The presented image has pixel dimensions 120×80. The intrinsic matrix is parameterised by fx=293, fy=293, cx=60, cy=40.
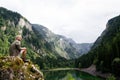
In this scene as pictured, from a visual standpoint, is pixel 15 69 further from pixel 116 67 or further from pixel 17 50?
pixel 116 67

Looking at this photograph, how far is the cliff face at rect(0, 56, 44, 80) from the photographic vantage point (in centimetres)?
2506

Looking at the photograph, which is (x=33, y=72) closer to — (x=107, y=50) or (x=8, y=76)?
(x=8, y=76)

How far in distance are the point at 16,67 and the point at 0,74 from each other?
4.88 ft

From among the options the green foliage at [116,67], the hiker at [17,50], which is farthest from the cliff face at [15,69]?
the green foliage at [116,67]

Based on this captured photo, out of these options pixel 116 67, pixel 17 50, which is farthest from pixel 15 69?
pixel 116 67

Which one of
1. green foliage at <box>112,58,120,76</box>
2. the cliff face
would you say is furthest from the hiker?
green foliage at <box>112,58,120,76</box>

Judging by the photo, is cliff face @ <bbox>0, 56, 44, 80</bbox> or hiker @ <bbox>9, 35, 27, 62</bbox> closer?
cliff face @ <bbox>0, 56, 44, 80</bbox>

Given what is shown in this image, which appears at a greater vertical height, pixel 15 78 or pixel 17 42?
pixel 17 42

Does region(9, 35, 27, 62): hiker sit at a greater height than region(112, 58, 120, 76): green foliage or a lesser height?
greater

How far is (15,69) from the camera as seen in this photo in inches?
1003

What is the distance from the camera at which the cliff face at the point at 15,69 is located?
82.2ft

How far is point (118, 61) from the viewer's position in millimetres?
134375

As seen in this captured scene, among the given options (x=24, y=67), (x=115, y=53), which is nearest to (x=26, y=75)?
(x=24, y=67)

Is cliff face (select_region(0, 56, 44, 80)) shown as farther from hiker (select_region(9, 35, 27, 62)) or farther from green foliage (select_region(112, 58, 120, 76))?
green foliage (select_region(112, 58, 120, 76))
